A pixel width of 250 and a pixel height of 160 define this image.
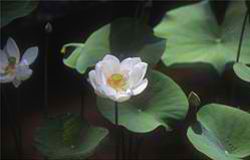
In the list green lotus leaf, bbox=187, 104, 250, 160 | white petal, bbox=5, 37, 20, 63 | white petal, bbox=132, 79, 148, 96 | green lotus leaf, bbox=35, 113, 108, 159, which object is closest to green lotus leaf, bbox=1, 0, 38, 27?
white petal, bbox=5, 37, 20, 63

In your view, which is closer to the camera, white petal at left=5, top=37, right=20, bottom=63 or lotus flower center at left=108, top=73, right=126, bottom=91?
lotus flower center at left=108, top=73, right=126, bottom=91

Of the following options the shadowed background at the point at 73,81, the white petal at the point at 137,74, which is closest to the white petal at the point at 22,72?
the white petal at the point at 137,74

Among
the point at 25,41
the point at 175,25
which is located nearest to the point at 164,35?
the point at 175,25

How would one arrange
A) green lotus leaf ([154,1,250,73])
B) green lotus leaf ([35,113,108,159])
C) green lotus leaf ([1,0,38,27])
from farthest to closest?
green lotus leaf ([154,1,250,73]) < green lotus leaf ([1,0,38,27]) < green lotus leaf ([35,113,108,159])

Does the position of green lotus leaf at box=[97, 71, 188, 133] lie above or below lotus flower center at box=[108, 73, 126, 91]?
below

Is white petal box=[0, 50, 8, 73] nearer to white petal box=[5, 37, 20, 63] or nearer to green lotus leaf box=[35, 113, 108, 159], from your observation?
white petal box=[5, 37, 20, 63]

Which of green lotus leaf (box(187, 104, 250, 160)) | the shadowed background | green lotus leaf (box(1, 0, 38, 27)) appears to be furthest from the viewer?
the shadowed background

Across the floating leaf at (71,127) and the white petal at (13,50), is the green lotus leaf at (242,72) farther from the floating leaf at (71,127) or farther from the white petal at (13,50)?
the white petal at (13,50)
